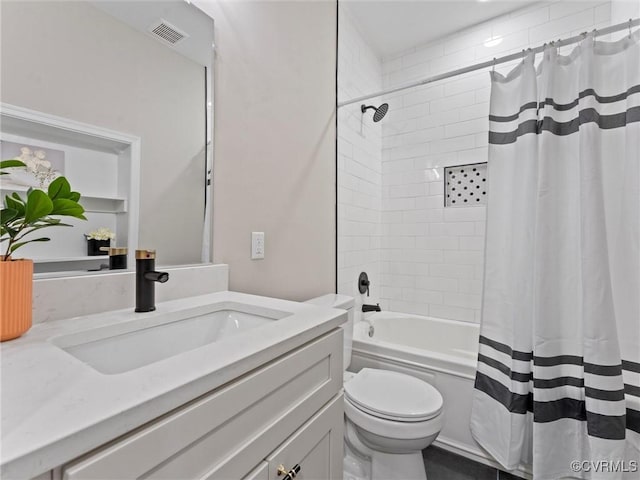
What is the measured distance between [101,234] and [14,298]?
1.02 ft

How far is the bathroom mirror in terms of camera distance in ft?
2.55

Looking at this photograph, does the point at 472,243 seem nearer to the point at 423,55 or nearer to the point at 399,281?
the point at 399,281

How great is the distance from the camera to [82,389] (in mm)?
431

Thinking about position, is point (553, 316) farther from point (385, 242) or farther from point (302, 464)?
point (385, 242)

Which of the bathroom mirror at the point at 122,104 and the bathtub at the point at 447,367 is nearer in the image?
the bathroom mirror at the point at 122,104

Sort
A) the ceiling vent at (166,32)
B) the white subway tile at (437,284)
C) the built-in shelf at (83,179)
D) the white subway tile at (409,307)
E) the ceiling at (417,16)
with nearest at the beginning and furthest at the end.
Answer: the built-in shelf at (83,179), the ceiling vent at (166,32), the ceiling at (417,16), the white subway tile at (437,284), the white subway tile at (409,307)

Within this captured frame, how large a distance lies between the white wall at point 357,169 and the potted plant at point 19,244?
1617 millimetres

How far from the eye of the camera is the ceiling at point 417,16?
2180 millimetres

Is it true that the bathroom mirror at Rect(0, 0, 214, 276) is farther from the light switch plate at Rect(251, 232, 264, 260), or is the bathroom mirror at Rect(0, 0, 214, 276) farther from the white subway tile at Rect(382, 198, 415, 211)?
the white subway tile at Rect(382, 198, 415, 211)

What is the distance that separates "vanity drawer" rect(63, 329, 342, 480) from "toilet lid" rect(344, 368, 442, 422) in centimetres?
61

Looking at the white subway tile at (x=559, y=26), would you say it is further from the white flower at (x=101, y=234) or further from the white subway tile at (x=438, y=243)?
the white flower at (x=101, y=234)

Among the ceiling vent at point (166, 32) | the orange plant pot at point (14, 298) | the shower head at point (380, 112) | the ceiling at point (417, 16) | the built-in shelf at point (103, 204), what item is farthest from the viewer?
the shower head at point (380, 112)

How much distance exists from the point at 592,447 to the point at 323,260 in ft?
4.68

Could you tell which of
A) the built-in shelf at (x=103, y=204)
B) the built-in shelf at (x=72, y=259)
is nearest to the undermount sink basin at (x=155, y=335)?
the built-in shelf at (x=72, y=259)
